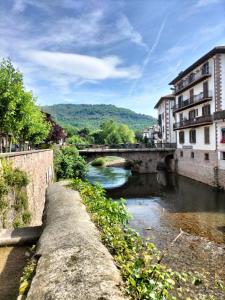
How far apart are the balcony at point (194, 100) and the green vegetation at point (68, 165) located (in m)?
15.5

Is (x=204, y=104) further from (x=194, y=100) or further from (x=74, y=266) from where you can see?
(x=74, y=266)

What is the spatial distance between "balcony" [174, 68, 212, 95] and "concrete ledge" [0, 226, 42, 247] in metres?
29.6

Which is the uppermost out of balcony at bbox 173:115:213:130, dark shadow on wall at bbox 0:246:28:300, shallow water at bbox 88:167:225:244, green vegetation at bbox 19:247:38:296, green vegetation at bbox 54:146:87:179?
balcony at bbox 173:115:213:130

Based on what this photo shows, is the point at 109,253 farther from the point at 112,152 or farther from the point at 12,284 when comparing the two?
the point at 112,152

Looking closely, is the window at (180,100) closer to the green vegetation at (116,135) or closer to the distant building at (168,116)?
the distant building at (168,116)

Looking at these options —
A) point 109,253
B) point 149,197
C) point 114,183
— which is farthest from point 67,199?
point 114,183

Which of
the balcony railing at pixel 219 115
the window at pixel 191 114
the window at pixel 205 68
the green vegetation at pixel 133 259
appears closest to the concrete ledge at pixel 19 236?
the green vegetation at pixel 133 259

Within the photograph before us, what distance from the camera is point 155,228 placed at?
700 inches

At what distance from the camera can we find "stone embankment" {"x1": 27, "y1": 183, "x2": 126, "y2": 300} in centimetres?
250

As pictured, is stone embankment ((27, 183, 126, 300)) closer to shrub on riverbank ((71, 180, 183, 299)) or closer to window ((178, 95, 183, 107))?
shrub on riverbank ((71, 180, 183, 299))

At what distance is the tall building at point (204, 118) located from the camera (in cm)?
2942

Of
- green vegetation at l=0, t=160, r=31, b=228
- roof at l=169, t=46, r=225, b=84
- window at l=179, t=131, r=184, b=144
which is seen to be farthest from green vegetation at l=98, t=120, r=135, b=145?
green vegetation at l=0, t=160, r=31, b=228

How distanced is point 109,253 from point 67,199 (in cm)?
270

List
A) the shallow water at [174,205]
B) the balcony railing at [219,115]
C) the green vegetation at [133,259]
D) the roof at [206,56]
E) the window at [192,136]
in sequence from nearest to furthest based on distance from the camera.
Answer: the green vegetation at [133,259] < the shallow water at [174,205] < the balcony railing at [219,115] < the roof at [206,56] < the window at [192,136]
